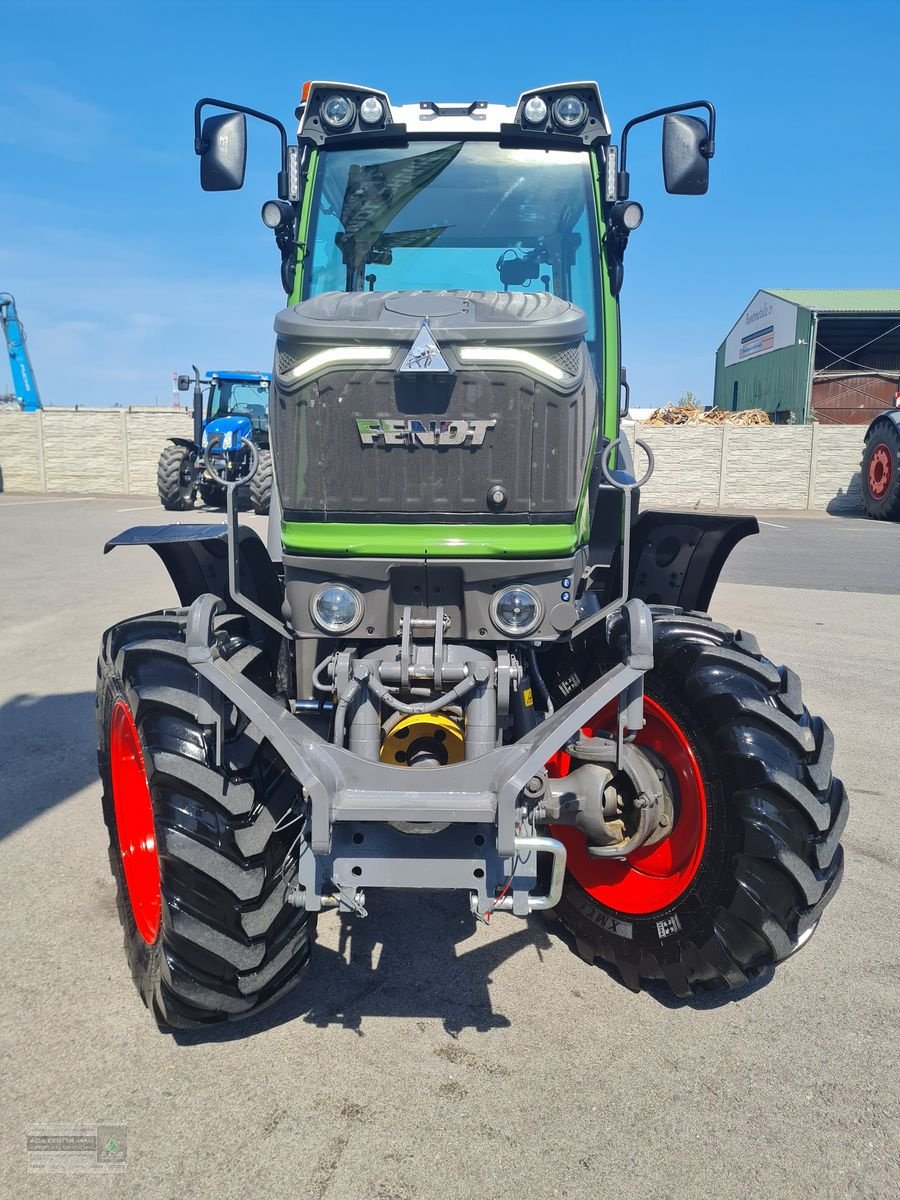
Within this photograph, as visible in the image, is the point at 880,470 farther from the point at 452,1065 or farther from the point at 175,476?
the point at 452,1065

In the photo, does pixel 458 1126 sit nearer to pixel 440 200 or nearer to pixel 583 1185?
pixel 583 1185

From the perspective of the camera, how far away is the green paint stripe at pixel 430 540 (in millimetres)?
2762

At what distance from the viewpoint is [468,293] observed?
3059mm

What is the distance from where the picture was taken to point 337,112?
3.76m

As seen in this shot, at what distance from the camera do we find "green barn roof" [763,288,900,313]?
30500 millimetres

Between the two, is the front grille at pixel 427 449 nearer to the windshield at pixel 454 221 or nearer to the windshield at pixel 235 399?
the windshield at pixel 454 221

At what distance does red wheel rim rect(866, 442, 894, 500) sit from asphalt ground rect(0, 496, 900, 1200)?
16.9 metres

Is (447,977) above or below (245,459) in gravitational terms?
below

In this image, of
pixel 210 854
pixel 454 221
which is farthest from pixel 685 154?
pixel 210 854

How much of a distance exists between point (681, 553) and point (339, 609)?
1.52 m

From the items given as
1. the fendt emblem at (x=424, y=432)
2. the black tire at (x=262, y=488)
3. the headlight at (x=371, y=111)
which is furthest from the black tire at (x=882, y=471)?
the fendt emblem at (x=424, y=432)

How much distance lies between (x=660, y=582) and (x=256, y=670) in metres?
1.69

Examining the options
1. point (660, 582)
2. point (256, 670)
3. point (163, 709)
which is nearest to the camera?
point (163, 709)

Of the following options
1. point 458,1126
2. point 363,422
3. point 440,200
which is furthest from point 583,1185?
point 440,200
